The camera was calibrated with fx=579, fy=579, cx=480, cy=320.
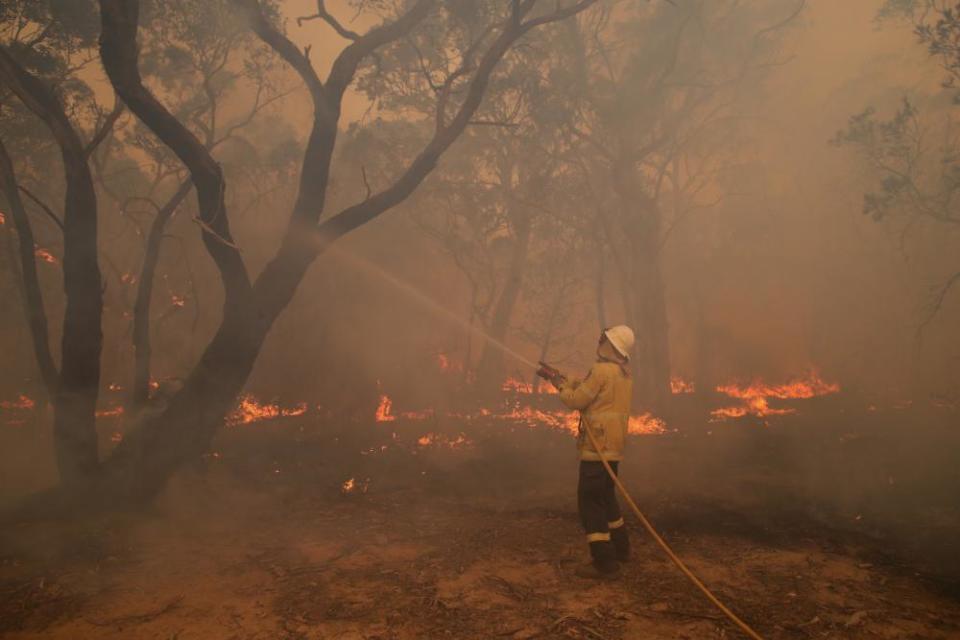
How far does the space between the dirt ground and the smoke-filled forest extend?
4 centimetres

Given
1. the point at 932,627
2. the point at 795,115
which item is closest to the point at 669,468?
the point at 932,627

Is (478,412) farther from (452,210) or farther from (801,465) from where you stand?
(801,465)

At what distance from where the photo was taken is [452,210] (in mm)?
20625

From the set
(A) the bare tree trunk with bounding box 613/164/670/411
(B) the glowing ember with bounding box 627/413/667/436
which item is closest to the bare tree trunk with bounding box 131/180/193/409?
(B) the glowing ember with bounding box 627/413/667/436

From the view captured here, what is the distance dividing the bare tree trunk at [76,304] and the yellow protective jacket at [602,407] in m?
5.95

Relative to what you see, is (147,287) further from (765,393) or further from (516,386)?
(765,393)

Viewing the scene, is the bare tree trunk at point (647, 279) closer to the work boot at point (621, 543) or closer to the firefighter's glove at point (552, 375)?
the work boot at point (621, 543)

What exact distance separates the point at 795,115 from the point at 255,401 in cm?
2550

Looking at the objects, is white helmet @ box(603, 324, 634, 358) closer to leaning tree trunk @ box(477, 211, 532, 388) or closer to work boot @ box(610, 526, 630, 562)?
work boot @ box(610, 526, 630, 562)

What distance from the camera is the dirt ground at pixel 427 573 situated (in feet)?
14.8

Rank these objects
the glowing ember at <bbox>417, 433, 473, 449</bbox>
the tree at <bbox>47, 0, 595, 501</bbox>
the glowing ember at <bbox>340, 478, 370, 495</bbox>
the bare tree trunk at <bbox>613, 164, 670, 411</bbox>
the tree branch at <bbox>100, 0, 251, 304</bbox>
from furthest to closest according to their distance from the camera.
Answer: the bare tree trunk at <bbox>613, 164, 670, 411</bbox>
the glowing ember at <bbox>417, 433, 473, 449</bbox>
the glowing ember at <bbox>340, 478, 370, 495</bbox>
the tree at <bbox>47, 0, 595, 501</bbox>
the tree branch at <bbox>100, 0, 251, 304</bbox>

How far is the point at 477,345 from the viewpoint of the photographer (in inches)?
1096

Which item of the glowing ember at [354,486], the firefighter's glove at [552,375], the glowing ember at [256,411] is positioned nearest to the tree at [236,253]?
the glowing ember at [354,486]

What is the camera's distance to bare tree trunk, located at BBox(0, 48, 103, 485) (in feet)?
23.0
